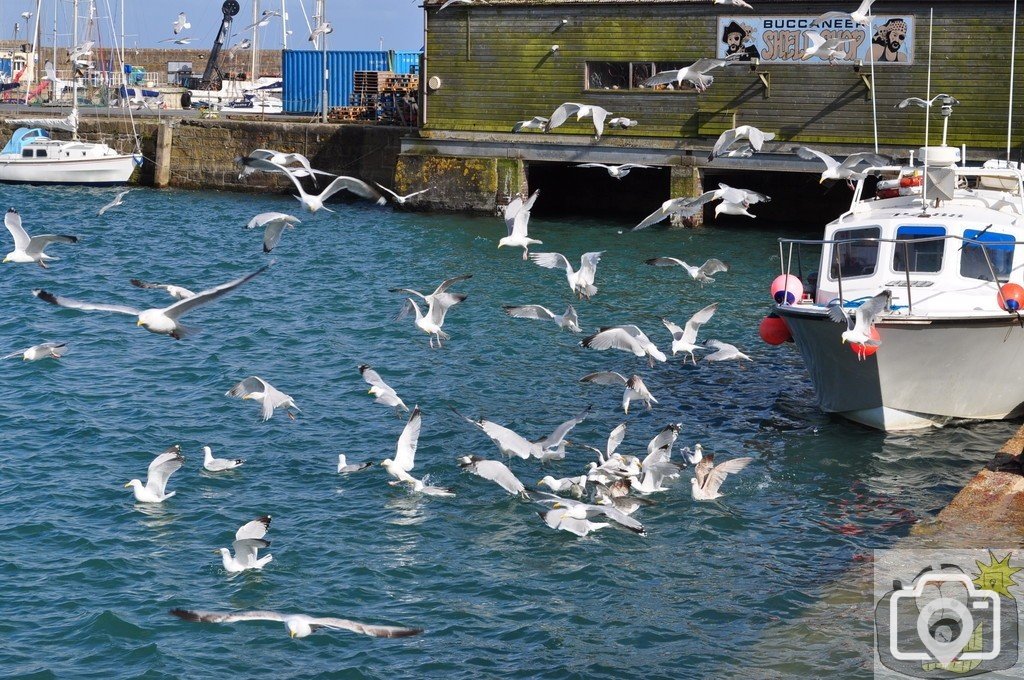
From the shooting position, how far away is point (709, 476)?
40.5 ft

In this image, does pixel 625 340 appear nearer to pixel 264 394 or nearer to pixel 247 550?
pixel 264 394

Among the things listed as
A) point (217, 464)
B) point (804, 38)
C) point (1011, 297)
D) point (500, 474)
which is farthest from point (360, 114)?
point (500, 474)

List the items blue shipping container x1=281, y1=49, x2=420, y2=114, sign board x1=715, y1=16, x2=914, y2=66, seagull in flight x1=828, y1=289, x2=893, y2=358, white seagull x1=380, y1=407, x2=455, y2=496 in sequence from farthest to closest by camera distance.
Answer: blue shipping container x1=281, y1=49, x2=420, y2=114
sign board x1=715, y1=16, x2=914, y2=66
seagull in flight x1=828, y1=289, x2=893, y2=358
white seagull x1=380, y1=407, x2=455, y2=496

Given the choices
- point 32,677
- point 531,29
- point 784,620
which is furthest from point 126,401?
point 531,29

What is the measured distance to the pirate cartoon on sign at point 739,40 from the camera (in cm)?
2912

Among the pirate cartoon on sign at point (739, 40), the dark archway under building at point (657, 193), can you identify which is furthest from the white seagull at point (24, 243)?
the pirate cartoon on sign at point (739, 40)

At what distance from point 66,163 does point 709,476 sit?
3323cm

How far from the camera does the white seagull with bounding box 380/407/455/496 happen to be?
490 inches

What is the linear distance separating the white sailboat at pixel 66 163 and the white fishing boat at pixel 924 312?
2987cm

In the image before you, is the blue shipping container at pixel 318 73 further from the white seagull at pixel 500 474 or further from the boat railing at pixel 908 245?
the white seagull at pixel 500 474

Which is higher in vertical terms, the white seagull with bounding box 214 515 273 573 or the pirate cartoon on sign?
the pirate cartoon on sign

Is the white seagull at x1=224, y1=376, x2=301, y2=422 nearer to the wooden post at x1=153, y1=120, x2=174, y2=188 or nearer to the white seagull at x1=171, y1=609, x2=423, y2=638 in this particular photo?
the white seagull at x1=171, y1=609, x2=423, y2=638

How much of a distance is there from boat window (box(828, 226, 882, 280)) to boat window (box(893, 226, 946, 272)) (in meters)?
0.26

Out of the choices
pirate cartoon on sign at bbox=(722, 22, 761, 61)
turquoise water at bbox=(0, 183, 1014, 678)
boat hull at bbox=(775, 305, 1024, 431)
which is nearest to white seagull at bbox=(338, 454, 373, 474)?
turquoise water at bbox=(0, 183, 1014, 678)
